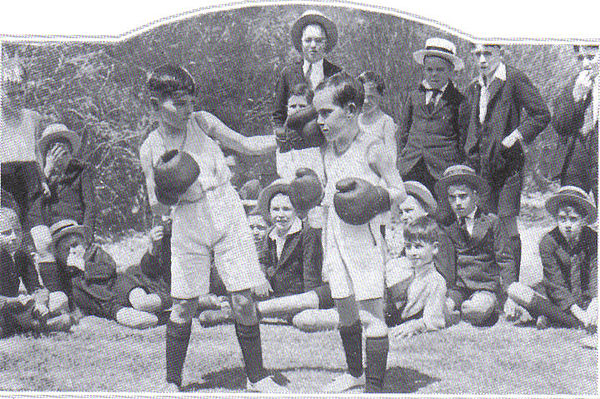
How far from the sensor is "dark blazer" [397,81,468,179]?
7059 millimetres

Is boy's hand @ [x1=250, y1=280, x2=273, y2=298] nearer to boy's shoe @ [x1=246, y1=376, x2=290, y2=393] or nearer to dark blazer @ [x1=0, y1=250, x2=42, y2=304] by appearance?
boy's shoe @ [x1=246, y1=376, x2=290, y2=393]

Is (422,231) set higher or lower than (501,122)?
lower

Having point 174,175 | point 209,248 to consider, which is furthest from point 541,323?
point 174,175

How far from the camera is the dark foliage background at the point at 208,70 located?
23.2ft

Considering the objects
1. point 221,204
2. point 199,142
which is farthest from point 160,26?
point 221,204

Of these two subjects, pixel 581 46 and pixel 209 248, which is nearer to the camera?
pixel 209 248

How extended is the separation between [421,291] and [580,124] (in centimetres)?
178

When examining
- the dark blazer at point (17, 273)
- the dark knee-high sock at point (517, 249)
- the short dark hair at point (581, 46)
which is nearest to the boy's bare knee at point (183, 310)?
the dark blazer at point (17, 273)

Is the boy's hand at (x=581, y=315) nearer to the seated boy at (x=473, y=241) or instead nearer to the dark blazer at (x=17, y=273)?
the seated boy at (x=473, y=241)

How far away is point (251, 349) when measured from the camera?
6.28 m

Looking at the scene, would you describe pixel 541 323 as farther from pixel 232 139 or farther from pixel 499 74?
pixel 232 139

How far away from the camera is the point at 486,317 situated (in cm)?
691

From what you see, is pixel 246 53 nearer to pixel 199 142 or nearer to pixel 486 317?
pixel 199 142

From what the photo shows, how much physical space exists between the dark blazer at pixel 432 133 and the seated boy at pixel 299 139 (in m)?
0.78
